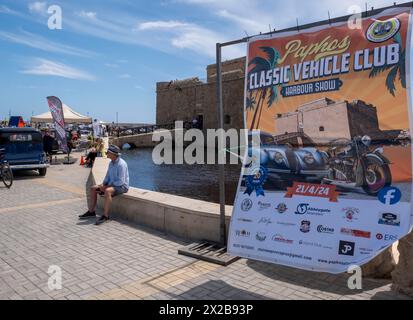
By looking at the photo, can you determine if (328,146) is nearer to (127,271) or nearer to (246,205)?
(246,205)

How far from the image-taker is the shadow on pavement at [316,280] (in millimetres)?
4168

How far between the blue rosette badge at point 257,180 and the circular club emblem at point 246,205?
89mm

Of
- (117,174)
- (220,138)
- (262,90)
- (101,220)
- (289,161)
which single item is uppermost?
(262,90)

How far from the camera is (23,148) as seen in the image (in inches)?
549

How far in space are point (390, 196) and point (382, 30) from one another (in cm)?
155

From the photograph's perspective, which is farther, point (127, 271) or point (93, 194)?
point (93, 194)

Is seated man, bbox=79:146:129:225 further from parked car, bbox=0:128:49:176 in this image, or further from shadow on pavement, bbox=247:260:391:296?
parked car, bbox=0:128:49:176

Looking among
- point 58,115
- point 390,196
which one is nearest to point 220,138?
point 390,196

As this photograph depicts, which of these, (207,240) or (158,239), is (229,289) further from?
(158,239)

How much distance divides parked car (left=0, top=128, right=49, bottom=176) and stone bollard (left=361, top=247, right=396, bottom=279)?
12.5m

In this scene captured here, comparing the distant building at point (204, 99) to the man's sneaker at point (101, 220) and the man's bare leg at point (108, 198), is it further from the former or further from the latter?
the man's sneaker at point (101, 220)

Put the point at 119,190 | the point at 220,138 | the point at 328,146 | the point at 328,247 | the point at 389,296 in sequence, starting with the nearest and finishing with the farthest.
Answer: the point at 328,247 → the point at 389,296 → the point at 328,146 → the point at 220,138 → the point at 119,190
